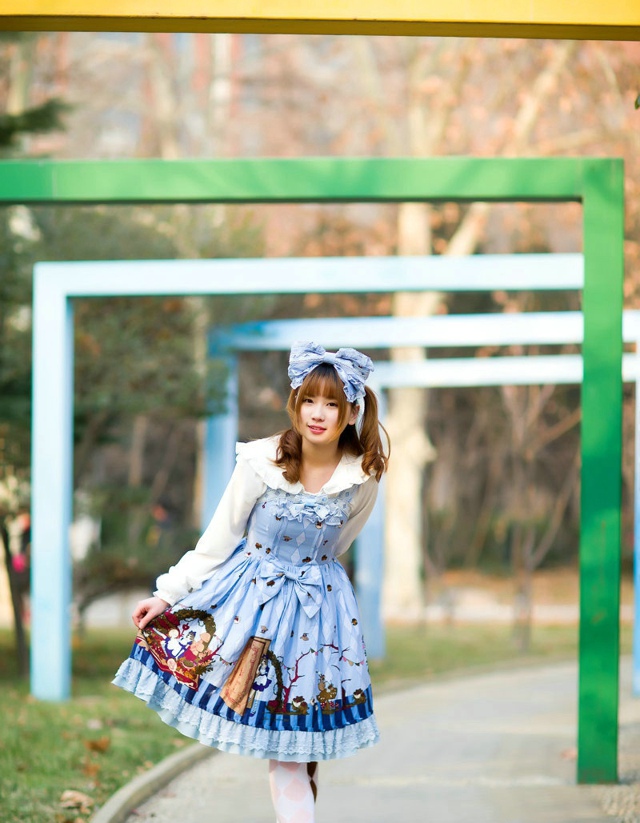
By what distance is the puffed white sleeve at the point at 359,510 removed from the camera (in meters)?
3.74

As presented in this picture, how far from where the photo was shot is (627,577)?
17703mm

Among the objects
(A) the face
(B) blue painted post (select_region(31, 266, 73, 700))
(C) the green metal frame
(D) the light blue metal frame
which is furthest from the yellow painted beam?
(B) blue painted post (select_region(31, 266, 73, 700))

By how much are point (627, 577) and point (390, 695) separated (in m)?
10.5

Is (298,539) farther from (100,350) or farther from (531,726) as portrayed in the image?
(100,350)

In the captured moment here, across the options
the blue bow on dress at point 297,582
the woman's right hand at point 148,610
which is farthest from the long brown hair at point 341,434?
the woman's right hand at point 148,610

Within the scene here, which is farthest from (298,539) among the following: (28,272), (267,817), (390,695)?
(28,272)

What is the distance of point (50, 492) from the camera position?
23.3ft

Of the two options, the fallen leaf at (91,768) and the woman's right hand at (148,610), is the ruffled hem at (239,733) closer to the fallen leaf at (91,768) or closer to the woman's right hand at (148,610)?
the woman's right hand at (148,610)

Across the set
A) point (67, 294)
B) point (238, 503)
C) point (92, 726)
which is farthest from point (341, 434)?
point (67, 294)

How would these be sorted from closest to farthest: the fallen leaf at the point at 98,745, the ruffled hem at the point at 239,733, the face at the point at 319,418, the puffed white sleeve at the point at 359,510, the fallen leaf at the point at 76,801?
the ruffled hem at the point at 239,733 → the face at the point at 319,418 → the puffed white sleeve at the point at 359,510 → the fallen leaf at the point at 76,801 → the fallen leaf at the point at 98,745

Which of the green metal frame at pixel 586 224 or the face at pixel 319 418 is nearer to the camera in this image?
the face at pixel 319 418

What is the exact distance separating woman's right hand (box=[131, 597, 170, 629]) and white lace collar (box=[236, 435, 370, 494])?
49 centimetres

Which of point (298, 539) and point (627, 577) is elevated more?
point (298, 539)

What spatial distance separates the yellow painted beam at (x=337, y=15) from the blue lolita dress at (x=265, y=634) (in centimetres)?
128
